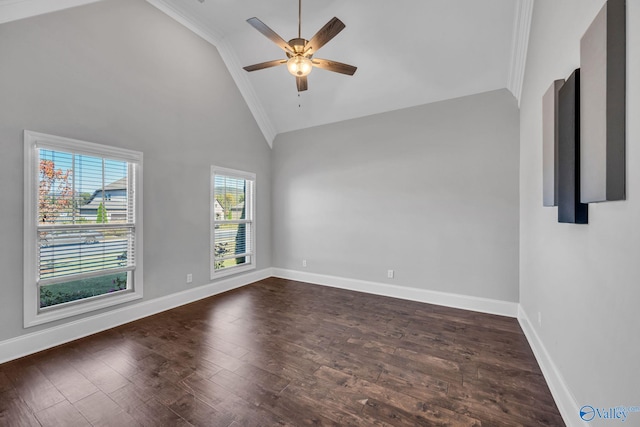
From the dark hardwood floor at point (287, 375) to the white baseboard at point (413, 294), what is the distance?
0.61ft

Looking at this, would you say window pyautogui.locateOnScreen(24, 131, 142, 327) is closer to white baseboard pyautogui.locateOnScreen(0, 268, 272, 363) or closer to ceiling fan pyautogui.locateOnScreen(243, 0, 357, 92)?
white baseboard pyautogui.locateOnScreen(0, 268, 272, 363)

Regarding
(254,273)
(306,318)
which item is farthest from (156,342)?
(254,273)

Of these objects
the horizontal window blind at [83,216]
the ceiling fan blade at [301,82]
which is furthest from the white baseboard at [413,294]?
the ceiling fan blade at [301,82]

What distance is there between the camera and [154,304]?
3.52m

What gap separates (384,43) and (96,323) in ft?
16.2

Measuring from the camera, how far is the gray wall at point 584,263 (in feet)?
3.46

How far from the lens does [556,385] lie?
190cm

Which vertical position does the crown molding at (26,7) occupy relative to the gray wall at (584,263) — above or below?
above

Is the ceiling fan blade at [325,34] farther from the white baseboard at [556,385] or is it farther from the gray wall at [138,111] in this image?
the white baseboard at [556,385]

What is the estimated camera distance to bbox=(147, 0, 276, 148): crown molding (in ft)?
11.6

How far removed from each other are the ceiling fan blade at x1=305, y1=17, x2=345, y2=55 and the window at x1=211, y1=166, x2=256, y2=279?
2.57 meters

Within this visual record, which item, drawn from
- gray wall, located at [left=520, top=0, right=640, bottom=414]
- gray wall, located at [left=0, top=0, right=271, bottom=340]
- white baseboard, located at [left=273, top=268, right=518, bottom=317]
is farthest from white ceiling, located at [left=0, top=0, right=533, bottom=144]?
white baseboard, located at [left=273, top=268, right=518, bottom=317]

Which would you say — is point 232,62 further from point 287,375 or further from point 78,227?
point 287,375

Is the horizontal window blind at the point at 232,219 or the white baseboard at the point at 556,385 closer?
the white baseboard at the point at 556,385
